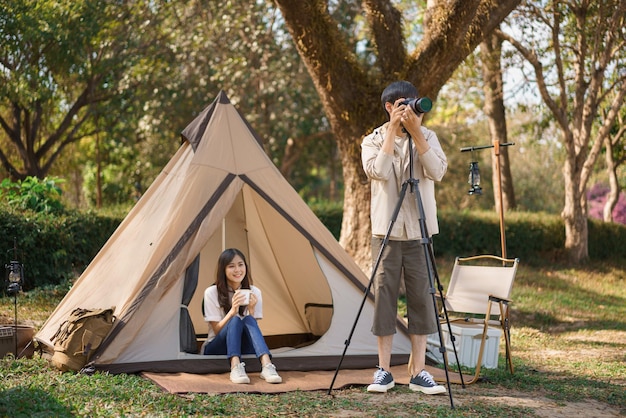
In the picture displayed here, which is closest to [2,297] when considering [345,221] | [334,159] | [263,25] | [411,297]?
[345,221]

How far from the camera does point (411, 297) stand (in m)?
4.69

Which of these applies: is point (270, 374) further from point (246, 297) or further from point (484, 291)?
point (484, 291)

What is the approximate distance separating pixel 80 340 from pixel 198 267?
2.85 ft

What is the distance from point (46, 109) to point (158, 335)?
1187cm

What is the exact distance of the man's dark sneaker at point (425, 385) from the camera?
462cm

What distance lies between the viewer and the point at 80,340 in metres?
4.88

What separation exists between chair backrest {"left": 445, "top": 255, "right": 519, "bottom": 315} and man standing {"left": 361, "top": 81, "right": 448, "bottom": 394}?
3.92 ft

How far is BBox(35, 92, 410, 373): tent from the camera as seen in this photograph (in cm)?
505

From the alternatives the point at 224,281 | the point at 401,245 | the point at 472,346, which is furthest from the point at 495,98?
the point at 401,245

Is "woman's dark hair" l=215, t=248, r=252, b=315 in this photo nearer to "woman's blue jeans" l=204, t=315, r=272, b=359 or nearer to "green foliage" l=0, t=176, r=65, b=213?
"woman's blue jeans" l=204, t=315, r=272, b=359

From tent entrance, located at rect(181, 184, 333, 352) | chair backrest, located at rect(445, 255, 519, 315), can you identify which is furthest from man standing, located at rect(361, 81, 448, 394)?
tent entrance, located at rect(181, 184, 333, 352)

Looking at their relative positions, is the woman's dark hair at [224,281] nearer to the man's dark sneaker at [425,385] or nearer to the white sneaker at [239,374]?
the white sneaker at [239,374]

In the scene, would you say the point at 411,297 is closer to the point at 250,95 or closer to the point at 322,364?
the point at 322,364

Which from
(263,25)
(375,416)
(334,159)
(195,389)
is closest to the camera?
(375,416)
